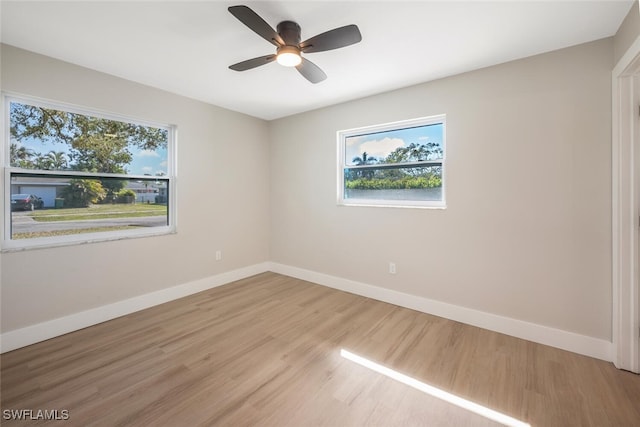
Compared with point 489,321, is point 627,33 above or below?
above

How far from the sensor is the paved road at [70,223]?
2383 millimetres

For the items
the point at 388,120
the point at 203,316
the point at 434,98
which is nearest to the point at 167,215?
the point at 203,316

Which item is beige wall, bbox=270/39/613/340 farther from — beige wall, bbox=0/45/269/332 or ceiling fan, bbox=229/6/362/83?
A: beige wall, bbox=0/45/269/332

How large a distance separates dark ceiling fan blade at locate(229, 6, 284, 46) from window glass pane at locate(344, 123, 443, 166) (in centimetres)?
190

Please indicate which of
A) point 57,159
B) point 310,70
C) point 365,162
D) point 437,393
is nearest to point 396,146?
point 365,162

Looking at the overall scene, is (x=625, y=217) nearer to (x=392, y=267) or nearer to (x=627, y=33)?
(x=627, y=33)

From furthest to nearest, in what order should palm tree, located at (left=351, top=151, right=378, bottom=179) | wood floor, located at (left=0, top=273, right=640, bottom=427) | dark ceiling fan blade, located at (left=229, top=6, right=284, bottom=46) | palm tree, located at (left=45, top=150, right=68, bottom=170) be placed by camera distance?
palm tree, located at (left=351, top=151, right=378, bottom=179)
palm tree, located at (left=45, top=150, right=68, bottom=170)
wood floor, located at (left=0, top=273, right=640, bottom=427)
dark ceiling fan blade, located at (left=229, top=6, right=284, bottom=46)

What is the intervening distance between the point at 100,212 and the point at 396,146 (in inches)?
135

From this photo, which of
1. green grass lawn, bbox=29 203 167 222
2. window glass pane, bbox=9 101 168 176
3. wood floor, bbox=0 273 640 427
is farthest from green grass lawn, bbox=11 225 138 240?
wood floor, bbox=0 273 640 427

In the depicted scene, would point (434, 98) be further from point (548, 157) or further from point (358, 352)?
point (358, 352)

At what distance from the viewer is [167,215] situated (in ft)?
11.1

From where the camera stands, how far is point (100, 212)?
286 centimetres

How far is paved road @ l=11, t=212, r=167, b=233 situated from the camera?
7.82 ft

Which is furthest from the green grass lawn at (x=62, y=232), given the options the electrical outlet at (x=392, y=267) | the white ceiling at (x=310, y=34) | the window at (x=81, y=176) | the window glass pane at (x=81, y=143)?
the electrical outlet at (x=392, y=267)
